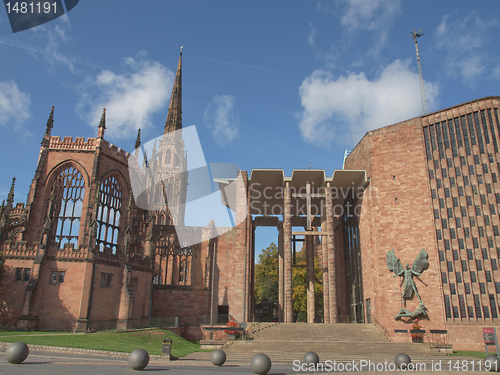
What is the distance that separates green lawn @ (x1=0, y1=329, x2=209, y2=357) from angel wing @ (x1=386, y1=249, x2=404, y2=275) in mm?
17341

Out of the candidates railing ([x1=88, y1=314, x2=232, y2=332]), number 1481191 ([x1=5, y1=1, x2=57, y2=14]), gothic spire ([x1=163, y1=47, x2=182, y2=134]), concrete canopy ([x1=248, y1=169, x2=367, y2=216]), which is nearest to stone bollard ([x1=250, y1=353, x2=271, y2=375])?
number 1481191 ([x1=5, y1=1, x2=57, y2=14])

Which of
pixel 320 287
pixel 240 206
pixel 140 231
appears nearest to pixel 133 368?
pixel 240 206

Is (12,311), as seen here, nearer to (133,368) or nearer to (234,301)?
(234,301)

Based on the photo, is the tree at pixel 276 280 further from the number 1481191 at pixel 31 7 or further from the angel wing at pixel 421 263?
the number 1481191 at pixel 31 7

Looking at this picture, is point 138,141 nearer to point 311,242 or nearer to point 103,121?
point 103,121

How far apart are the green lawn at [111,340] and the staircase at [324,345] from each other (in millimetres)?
4058

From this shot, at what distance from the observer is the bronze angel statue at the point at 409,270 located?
32.0m

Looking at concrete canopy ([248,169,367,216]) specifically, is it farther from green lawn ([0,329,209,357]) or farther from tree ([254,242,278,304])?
green lawn ([0,329,209,357])

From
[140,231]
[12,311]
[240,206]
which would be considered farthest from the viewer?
[140,231]

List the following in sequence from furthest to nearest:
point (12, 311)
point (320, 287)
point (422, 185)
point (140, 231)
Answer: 1. point (320, 287)
2. point (140, 231)
3. point (422, 185)
4. point (12, 311)

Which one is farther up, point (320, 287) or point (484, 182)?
point (484, 182)

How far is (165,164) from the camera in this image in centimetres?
7081

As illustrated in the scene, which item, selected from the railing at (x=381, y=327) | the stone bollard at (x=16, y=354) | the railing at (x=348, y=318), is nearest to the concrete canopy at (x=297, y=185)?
the railing at (x=348, y=318)

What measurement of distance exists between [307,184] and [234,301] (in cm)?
1342
